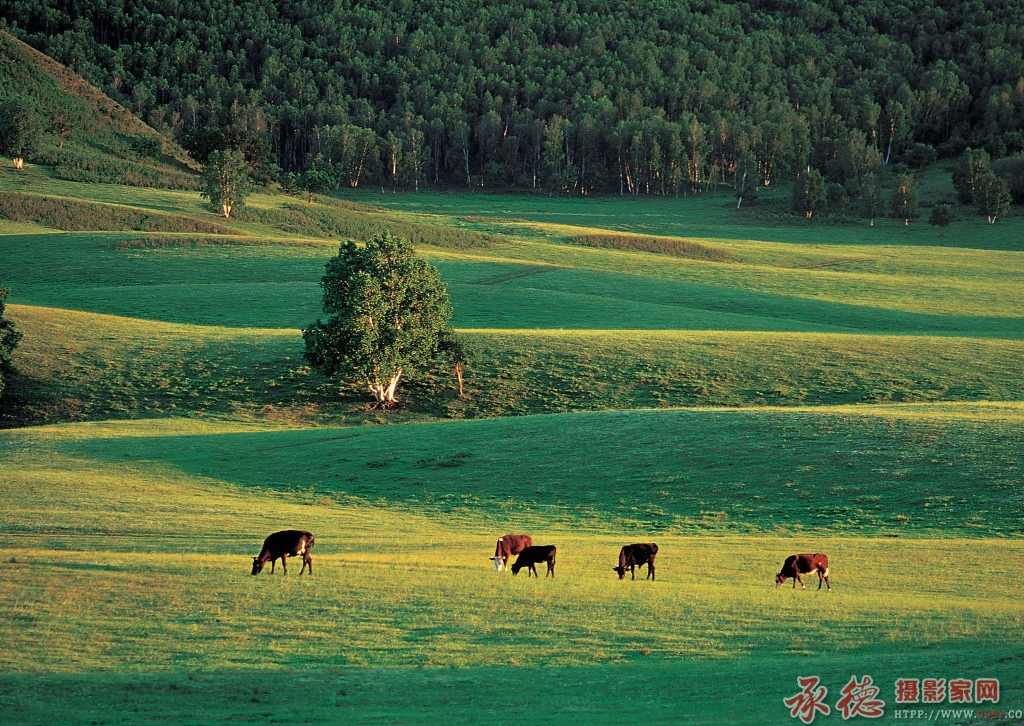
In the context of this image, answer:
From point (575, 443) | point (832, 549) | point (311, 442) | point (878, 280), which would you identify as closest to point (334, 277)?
point (311, 442)

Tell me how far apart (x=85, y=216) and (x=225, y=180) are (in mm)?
14276

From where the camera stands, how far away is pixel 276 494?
3509 centimetres

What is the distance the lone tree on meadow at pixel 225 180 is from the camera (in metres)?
112

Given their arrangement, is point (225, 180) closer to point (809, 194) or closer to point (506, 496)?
point (809, 194)

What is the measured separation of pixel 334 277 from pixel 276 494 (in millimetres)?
22940

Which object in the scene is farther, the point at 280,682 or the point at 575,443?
the point at 575,443

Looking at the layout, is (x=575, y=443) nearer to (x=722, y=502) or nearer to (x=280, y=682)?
(x=722, y=502)

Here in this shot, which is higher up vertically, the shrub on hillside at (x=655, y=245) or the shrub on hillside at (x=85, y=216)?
the shrub on hillside at (x=85, y=216)

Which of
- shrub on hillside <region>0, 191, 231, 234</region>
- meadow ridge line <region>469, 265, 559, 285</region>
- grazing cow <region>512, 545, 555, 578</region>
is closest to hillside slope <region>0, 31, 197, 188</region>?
shrub on hillside <region>0, 191, 231, 234</region>

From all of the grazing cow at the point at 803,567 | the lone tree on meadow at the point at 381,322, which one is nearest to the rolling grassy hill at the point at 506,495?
the grazing cow at the point at 803,567

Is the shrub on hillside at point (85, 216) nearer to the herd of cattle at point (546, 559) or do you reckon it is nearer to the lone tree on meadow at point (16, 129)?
the lone tree on meadow at point (16, 129)

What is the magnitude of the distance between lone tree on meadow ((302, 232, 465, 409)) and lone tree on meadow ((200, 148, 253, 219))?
5978 centimetres

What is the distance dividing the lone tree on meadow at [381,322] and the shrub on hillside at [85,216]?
183 ft

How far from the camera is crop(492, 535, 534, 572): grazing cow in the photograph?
21500 mm
